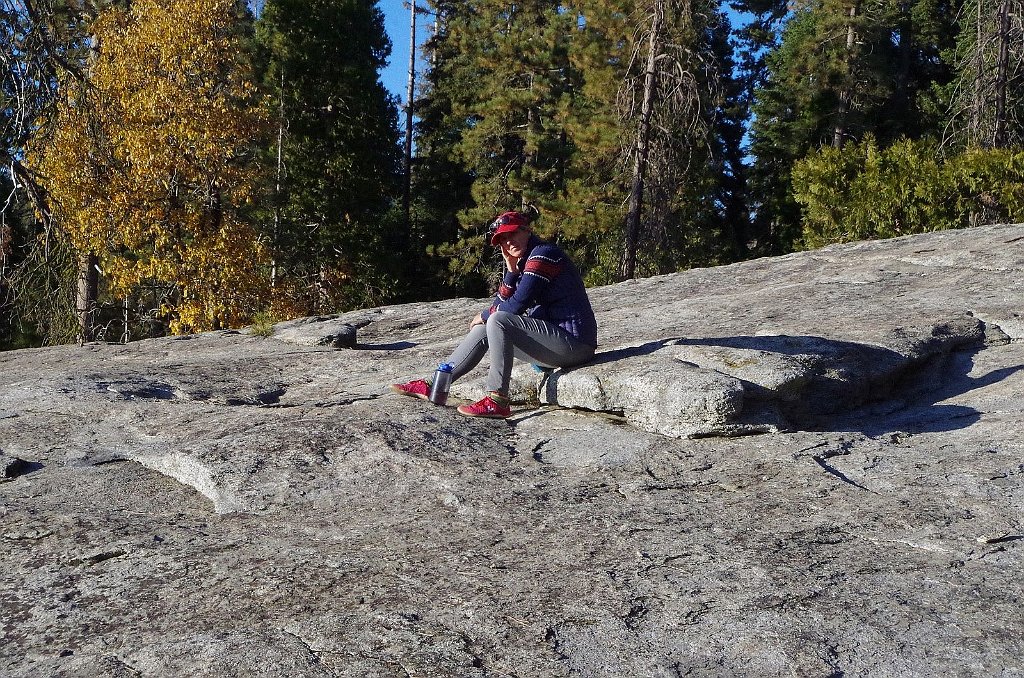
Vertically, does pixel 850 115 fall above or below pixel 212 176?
above

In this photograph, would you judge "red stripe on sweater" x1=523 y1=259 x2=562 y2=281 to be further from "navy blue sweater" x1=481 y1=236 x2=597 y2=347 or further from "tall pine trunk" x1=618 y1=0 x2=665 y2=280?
"tall pine trunk" x1=618 y1=0 x2=665 y2=280

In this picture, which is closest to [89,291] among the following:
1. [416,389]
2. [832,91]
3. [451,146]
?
[416,389]

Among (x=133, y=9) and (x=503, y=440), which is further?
(x=133, y=9)

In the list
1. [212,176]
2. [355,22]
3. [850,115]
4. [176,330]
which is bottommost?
[176,330]

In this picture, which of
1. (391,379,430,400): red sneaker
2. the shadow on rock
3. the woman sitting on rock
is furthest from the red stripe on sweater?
the shadow on rock

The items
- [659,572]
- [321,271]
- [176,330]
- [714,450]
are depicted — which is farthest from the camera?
[321,271]

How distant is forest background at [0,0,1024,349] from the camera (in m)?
14.2

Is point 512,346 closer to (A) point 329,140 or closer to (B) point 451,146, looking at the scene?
(A) point 329,140

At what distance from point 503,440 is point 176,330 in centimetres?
1295

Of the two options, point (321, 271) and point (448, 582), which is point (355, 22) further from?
point (448, 582)

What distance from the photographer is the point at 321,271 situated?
80.7 feet

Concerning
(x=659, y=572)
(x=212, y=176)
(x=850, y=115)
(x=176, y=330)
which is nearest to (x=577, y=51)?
(x=850, y=115)

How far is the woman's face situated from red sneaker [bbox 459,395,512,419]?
3.17 feet

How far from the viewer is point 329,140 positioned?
85.1 ft
